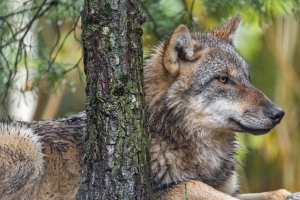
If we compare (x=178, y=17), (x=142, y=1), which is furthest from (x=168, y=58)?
(x=178, y=17)

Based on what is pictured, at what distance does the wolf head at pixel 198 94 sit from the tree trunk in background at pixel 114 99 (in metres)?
1.09

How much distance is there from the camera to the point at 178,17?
917 cm

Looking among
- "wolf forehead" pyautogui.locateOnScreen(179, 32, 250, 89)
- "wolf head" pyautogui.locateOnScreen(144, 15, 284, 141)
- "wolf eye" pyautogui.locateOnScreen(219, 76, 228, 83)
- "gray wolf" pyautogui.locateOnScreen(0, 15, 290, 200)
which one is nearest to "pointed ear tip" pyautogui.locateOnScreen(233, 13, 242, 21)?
"wolf forehead" pyautogui.locateOnScreen(179, 32, 250, 89)

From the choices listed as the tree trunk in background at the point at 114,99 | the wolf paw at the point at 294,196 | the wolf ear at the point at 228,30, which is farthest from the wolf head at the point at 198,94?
the tree trunk in background at the point at 114,99

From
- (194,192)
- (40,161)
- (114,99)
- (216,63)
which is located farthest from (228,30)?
(40,161)

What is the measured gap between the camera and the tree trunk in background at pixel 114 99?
4871 mm

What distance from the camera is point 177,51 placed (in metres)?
6.06

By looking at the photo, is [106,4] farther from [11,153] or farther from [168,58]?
[11,153]

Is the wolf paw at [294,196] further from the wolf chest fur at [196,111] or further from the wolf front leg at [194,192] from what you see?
the wolf chest fur at [196,111]

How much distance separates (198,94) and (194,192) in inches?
38.0

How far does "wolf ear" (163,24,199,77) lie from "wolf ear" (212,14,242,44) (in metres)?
0.69

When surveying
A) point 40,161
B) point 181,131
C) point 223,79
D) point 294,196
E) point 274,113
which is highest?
point 223,79

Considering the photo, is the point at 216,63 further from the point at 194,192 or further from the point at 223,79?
the point at 194,192

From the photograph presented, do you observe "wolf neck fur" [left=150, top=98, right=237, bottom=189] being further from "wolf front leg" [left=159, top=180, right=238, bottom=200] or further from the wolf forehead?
the wolf forehead
